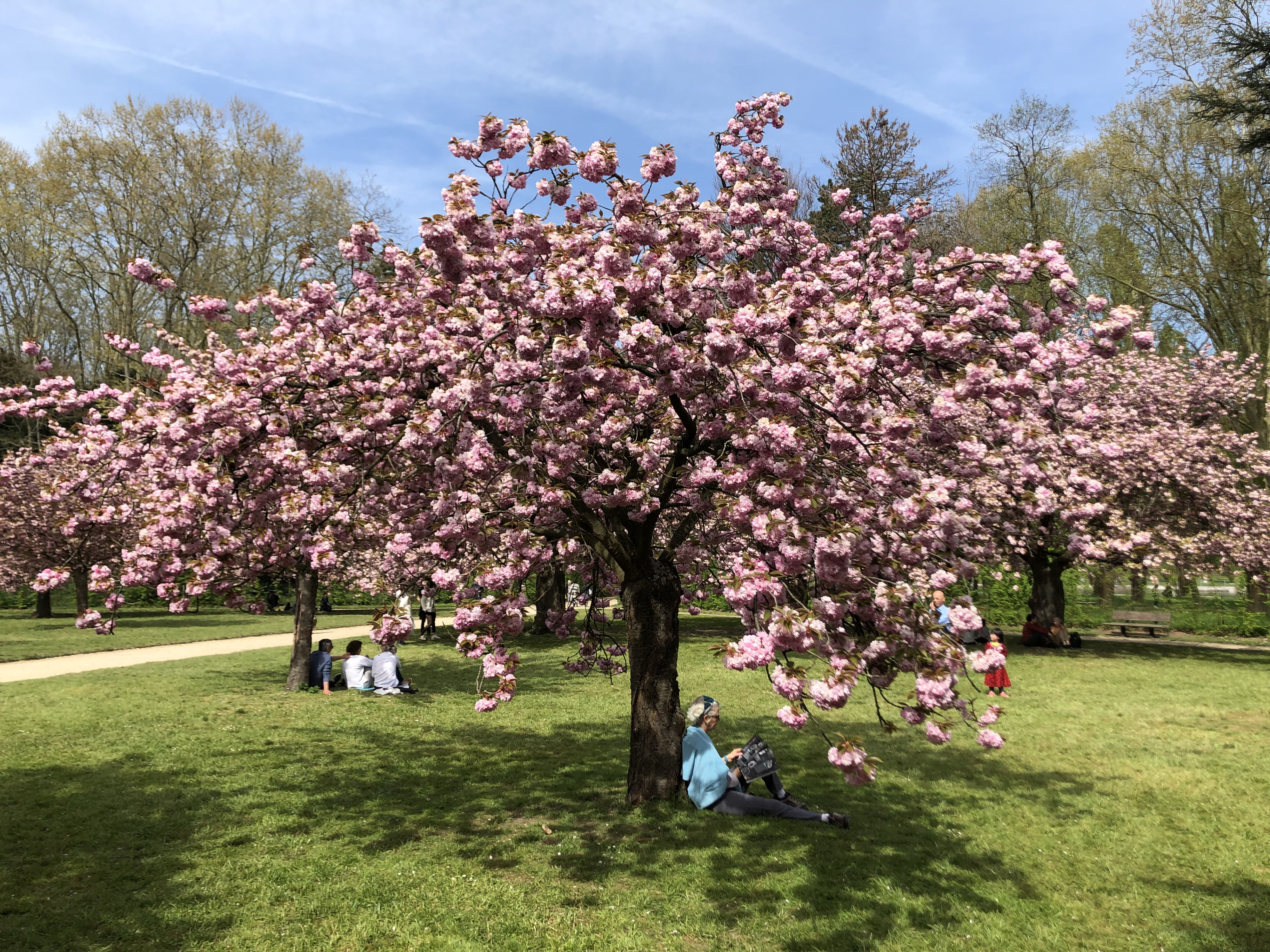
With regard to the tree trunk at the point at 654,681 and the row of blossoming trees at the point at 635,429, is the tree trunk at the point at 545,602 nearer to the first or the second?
the tree trunk at the point at 654,681

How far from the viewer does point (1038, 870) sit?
7008mm

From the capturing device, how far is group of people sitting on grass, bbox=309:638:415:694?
15117 mm

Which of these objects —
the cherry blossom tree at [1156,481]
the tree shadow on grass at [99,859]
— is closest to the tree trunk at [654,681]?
the tree shadow on grass at [99,859]

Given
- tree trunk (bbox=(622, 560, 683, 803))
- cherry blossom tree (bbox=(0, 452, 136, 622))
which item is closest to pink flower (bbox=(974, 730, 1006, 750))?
tree trunk (bbox=(622, 560, 683, 803))

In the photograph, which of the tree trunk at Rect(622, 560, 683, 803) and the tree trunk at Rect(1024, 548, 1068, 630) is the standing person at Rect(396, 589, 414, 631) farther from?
the tree trunk at Rect(1024, 548, 1068, 630)

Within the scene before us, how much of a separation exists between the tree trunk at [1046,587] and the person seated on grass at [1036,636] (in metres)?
0.21

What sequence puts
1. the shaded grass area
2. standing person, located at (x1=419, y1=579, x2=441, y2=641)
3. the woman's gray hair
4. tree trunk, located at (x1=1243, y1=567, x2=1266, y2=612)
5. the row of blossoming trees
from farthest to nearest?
tree trunk, located at (x1=1243, y1=567, x2=1266, y2=612), standing person, located at (x1=419, y1=579, x2=441, y2=641), the shaded grass area, the woman's gray hair, the row of blossoming trees

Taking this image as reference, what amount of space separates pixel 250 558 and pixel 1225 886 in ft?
→ 28.5

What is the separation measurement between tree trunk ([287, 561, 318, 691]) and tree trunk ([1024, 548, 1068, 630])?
1848 centimetres

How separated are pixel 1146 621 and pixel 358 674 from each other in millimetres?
24065

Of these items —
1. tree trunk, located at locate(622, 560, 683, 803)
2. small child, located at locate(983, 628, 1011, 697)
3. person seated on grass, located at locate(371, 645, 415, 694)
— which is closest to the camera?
tree trunk, located at locate(622, 560, 683, 803)

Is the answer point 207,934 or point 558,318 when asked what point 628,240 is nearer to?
point 558,318

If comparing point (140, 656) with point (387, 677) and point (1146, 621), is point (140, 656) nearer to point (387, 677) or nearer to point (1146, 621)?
point (387, 677)

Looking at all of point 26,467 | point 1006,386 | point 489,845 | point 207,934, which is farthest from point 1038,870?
point 26,467
